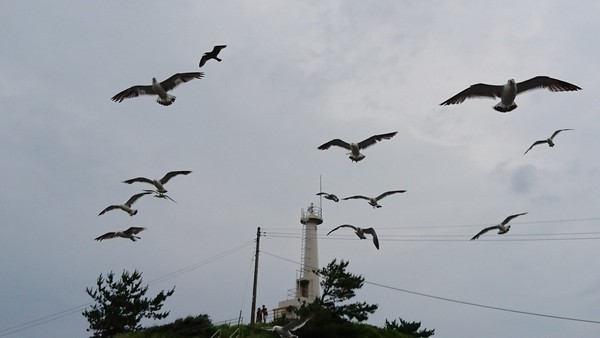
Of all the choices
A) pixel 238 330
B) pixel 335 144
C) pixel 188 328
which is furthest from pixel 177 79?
pixel 188 328

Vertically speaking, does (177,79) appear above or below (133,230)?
above

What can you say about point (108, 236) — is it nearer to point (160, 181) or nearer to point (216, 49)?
point (160, 181)

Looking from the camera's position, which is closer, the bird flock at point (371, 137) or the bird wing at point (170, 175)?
the bird flock at point (371, 137)

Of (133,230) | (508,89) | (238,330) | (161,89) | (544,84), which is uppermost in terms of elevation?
(161,89)

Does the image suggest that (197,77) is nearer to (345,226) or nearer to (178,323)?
(345,226)

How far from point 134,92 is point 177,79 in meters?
1.57

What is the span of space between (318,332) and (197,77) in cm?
2128

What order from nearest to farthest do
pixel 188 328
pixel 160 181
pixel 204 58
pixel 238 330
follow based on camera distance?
1. pixel 204 58
2. pixel 160 181
3. pixel 238 330
4. pixel 188 328

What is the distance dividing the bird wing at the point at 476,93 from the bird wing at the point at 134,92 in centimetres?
873

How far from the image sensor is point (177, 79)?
18.2 m

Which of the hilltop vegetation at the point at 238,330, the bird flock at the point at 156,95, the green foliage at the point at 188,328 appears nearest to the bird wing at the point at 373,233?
the bird flock at the point at 156,95

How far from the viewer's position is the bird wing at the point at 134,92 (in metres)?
18.6

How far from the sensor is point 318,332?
1380 inches

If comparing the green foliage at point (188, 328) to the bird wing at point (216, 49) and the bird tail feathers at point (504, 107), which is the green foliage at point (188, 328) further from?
the bird tail feathers at point (504, 107)
